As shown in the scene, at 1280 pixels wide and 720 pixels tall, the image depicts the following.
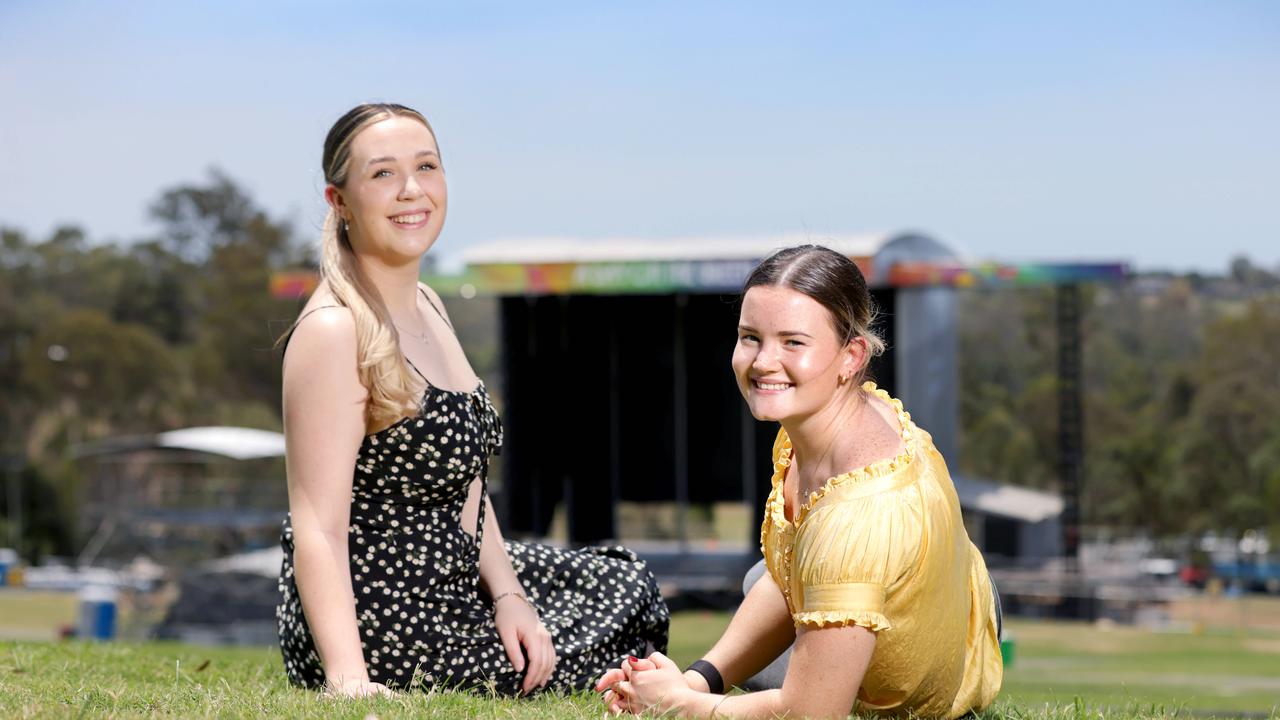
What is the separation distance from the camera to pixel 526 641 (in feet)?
8.64

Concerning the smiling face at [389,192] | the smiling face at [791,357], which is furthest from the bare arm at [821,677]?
the smiling face at [389,192]

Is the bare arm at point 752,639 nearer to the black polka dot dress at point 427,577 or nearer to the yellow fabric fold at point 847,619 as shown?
the yellow fabric fold at point 847,619

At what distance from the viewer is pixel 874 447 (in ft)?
6.74

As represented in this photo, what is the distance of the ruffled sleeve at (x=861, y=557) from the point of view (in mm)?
1950

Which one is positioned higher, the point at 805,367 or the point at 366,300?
the point at 366,300

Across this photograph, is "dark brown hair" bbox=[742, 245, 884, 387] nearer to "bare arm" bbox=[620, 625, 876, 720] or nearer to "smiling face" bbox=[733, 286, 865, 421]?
"smiling face" bbox=[733, 286, 865, 421]

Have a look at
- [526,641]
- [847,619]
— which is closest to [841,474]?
[847,619]

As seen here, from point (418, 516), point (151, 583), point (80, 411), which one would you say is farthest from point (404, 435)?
point (80, 411)

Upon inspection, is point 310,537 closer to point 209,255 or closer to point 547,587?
point 547,587

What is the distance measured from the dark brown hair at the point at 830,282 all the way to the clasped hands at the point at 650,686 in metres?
0.54

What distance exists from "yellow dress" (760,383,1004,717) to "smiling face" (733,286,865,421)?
0.41 ft

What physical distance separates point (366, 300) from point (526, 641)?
0.65 metres

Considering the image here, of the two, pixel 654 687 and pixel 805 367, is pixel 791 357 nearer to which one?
pixel 805 367

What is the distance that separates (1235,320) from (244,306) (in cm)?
2477
